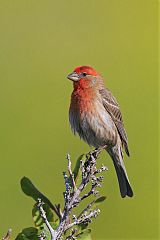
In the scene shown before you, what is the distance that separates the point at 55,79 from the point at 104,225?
3.03m

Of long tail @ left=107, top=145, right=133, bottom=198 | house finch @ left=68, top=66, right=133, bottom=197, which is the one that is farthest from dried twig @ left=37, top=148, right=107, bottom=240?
long tail @ left=107, top=145, right=133, bottom=198

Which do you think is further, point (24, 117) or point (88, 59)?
point (88, 59)

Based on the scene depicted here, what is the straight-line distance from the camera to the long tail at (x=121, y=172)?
5.31 m

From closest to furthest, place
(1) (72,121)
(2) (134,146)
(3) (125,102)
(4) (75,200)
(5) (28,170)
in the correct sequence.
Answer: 1. (4) (75,200)
2. (1) (72,121)
3. (5) (28,170)
4. (2) (134,146)
5. (3) (125,102)

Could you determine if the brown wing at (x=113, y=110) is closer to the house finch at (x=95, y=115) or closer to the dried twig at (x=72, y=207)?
the house finch at (x=95, y=115)

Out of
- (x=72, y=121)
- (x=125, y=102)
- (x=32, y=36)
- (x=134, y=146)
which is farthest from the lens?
(x=32, y=36)

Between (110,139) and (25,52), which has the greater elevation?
(25,52)

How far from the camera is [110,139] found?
525 cm

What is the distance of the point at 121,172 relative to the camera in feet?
18.1

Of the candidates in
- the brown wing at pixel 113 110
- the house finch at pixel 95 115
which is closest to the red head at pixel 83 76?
the house finch at pixel 95 115

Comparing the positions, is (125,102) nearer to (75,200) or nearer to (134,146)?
(134,146)

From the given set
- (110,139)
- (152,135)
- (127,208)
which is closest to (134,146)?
(152,135)

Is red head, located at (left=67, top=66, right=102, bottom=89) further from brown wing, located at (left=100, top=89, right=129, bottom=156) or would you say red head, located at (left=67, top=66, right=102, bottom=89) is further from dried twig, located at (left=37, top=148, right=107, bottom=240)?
dried twig, located at (left=37, top=148, right=107, bottom=240)

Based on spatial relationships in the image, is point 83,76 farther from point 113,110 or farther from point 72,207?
point 72,207
